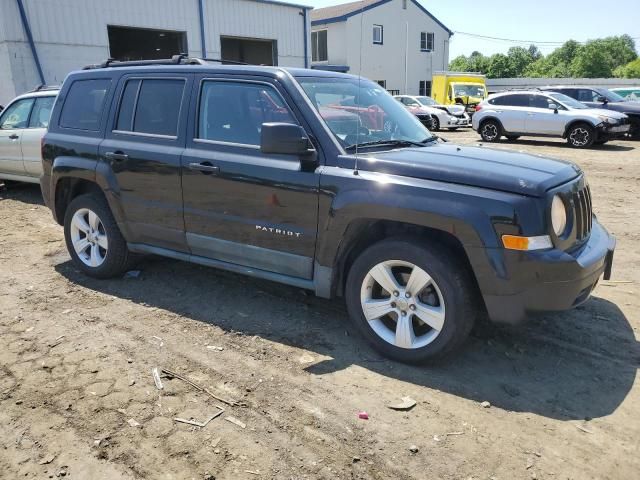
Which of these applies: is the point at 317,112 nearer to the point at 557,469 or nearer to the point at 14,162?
the point at 557,469

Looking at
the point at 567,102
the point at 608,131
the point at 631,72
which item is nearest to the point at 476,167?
the point at 608,131

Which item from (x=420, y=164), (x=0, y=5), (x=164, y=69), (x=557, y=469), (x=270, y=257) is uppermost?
(x=0, y=5)

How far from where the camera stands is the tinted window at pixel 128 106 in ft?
15.7

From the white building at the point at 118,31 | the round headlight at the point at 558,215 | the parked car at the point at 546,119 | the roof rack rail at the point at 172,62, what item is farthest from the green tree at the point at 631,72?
the round headlight at the point at 558,215

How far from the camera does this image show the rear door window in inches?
177

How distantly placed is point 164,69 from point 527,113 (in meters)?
→ 15.0

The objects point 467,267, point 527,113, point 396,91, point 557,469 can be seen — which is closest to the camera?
point 557,469

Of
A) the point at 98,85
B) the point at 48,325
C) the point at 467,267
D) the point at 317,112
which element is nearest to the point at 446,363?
the point at 467,267

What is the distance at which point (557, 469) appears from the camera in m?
2.67

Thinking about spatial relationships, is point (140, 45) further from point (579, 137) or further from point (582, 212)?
point (582, 212)

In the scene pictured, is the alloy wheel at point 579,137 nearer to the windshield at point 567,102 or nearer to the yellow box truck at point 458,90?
the windshield at point 567,102

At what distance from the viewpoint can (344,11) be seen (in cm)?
3738

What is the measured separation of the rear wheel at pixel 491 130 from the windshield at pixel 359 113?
14.4m

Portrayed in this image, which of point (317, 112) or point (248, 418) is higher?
point (317, 112)
